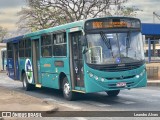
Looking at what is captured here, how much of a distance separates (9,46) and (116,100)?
34.3ft

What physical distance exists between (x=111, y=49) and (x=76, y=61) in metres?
1.58

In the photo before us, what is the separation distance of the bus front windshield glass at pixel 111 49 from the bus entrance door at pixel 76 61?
636mm

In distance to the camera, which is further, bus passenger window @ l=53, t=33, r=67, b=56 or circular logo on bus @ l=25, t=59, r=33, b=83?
circular logo on bus @ l=25, t=59, r=33, b=83

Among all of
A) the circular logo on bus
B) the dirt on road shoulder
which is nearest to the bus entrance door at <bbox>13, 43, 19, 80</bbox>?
the circular logo on bus

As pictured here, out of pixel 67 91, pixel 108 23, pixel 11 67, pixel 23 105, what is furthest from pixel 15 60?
pixel 23 105

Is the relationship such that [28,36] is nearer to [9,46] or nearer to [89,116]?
[9,46]

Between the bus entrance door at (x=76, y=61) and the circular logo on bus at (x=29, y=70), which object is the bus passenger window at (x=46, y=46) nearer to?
the circular logo on bus at (x=29, y=70)

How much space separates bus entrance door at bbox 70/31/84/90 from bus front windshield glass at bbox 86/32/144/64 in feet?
2.09

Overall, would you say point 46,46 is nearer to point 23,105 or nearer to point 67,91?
point 67,91

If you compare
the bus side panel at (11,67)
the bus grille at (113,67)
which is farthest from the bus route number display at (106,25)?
the bus side panel at (11,67)

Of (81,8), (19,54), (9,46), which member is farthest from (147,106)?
(81,8)

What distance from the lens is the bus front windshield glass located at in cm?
1370

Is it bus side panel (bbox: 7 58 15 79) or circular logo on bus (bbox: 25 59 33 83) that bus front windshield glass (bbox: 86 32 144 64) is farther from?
bus side panel (bbox: 7 58 15 79)

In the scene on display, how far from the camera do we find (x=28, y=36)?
787 inches
